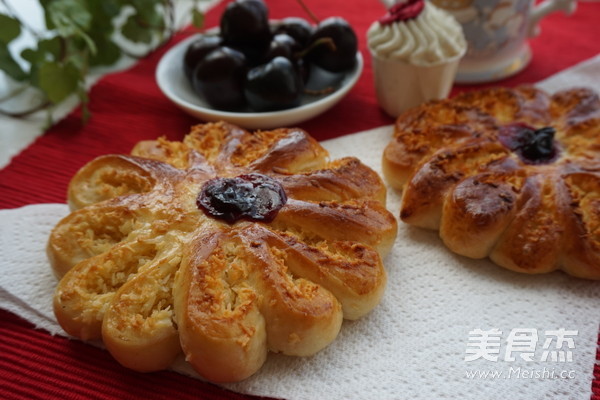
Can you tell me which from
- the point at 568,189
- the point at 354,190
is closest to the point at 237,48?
the point at 354,190

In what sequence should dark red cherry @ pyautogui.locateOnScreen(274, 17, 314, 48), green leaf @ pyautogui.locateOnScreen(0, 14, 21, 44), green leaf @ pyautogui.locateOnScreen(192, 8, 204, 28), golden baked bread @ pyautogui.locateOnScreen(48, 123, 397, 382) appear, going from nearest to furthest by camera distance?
golden baked bread @ pyautogui.locateOnScreen(48, 123, 397, 382) → green leaf @ pyautogui.locateOnScreen(0, 14, 21, 44) → dark red cherry @ pyautogui.locateOnScreen(274, 17, 314, 48) → green leaf @ pyautogui.locateOnScreen(192, 8, 204, 28)

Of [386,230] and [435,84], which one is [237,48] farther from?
[386,230]

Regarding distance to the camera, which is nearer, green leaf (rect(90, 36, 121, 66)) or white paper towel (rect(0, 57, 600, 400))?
white paper towel (rect(0, 57, 600, 400))

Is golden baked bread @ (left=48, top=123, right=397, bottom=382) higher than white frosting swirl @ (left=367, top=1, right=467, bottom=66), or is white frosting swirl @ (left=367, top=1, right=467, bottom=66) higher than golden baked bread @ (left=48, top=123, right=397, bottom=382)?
white frosting swirl @ (left=367, top=1, right=467, bottom=66)

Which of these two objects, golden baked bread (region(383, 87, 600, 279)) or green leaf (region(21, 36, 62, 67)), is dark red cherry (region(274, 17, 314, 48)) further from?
green leaf (region(21, 36, 62, 67))

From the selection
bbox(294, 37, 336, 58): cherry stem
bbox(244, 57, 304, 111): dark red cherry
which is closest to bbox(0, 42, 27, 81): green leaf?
bbox(244, 57, 304, 111): dark red cherry

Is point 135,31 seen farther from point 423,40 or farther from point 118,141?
point 423,40

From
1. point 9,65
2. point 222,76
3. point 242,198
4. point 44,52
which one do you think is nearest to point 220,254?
point 242,198
